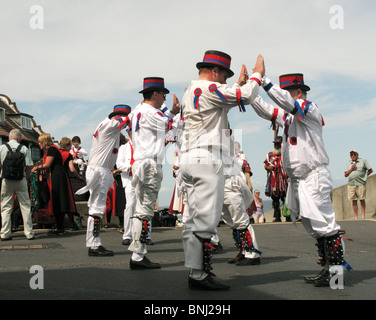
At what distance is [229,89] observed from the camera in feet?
16.1

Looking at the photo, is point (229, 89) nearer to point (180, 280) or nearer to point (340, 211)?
point (180, 280)

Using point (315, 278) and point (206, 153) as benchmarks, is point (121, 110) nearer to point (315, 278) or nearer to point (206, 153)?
point (206, 153)

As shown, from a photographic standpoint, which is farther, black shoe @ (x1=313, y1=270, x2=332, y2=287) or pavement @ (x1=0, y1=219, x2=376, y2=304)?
black shoe @ (x1=313, y1=270, x2=332, y2=287)

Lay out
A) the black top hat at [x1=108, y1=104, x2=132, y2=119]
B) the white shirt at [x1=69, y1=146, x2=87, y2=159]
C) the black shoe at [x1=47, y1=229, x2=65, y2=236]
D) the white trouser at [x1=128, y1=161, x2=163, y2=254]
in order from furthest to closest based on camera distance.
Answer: the white shirt at [x1=69, y1=146, x2=87, y2=159]
the black shoe at [x1=47, y1=229, x2=65, y2=236]
the black top hat at [x1=108, y1=104, x2=132, y2=119]
the white trouser at [x1=128, y1=161, x2=163, y2=254]

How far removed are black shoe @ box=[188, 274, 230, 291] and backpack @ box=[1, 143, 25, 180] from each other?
6.04 meters

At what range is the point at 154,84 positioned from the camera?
6.87 m

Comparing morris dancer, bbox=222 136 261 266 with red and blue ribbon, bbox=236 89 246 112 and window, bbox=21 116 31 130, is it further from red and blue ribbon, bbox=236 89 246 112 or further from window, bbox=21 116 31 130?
window, bbox=21 116 31 130

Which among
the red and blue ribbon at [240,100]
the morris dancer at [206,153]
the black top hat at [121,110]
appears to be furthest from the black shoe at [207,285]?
the black top hat at [121,110]

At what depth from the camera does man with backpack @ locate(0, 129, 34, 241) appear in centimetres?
975

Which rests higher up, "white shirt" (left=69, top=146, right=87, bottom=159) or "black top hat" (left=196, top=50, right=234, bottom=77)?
"black top hat" (left=196, top=50, right=234, bottom=77)

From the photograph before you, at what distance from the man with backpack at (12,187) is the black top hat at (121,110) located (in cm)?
290

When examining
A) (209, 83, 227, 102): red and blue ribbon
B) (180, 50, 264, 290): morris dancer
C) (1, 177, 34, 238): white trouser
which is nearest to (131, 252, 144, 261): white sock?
(180, 50, 264, 290): morris dancer
